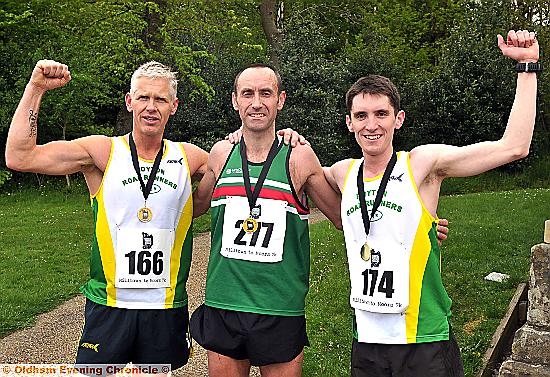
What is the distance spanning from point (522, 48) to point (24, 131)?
256 cm

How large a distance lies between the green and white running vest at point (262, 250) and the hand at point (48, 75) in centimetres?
101

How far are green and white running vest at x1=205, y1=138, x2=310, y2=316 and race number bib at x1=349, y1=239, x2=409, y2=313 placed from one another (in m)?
0.43

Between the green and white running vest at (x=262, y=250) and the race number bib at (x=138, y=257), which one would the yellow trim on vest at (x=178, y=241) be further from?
the green and white running vest at (x=262, y=250)

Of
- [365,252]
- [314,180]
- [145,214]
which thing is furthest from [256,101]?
[365,252]

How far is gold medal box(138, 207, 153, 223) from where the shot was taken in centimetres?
386

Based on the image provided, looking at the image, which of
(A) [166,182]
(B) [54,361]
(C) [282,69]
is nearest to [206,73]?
(C) [282,69]

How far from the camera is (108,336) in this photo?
3861mm

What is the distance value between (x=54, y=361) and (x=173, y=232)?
324 cm

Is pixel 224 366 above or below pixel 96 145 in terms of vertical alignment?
below

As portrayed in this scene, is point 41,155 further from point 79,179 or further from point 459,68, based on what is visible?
point 459,68

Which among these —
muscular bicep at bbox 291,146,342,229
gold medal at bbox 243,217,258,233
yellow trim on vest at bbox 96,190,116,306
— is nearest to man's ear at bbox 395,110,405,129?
muscular bicep at bbox 291,146,342,229

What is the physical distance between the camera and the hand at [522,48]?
3.29 metres

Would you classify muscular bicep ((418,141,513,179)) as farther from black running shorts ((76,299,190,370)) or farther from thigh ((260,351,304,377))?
black running shorts ((76,299,190,370))

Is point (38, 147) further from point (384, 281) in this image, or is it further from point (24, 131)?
point (384, 281)
